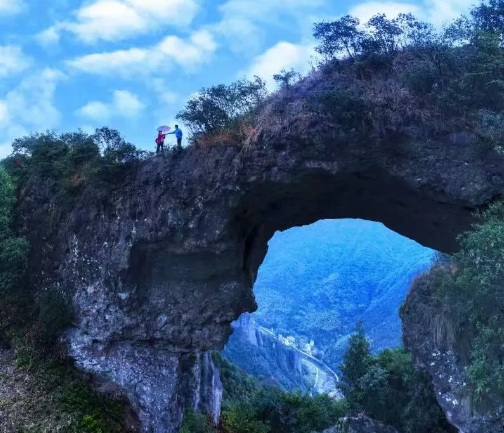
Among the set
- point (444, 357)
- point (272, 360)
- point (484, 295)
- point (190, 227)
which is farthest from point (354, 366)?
point (272, 360)

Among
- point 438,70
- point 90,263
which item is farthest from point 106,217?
point 438,70

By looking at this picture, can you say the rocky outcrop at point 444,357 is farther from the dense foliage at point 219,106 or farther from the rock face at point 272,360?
the rock face at point 272,360

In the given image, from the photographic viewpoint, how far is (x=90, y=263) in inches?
686

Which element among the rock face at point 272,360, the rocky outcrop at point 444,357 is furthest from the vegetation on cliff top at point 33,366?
the rock face at point 272,360

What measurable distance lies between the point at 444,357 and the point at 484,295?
3834 mm

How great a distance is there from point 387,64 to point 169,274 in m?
9.53

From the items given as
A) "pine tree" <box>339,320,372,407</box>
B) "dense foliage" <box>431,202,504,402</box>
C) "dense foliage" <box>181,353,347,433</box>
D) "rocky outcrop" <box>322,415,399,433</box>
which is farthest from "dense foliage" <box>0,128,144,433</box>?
"pine tree" <box>339,320,372,407</box>

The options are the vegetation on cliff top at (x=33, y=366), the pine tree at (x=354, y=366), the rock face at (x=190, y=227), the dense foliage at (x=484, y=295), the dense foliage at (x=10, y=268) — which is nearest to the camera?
the dense foliage at (x=484, y=295)

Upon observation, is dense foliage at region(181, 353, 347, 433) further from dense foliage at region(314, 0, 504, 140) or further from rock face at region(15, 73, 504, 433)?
dense foliage at region(314, 0, 504, 140)

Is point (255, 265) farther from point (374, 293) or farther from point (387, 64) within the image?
point (374, 293)

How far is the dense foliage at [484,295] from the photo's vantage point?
11.0 m

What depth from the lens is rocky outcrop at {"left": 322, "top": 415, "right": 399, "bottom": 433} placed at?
17000 mm

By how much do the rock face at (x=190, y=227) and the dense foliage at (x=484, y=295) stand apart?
3.51m

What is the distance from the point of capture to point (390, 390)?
2230cm
